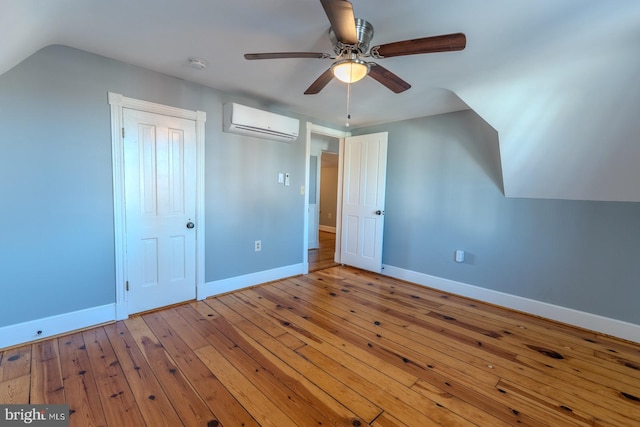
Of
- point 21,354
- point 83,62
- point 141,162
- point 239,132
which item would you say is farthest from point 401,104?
point 21,354

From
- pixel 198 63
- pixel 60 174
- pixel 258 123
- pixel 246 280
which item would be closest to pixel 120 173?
pixel 60 174

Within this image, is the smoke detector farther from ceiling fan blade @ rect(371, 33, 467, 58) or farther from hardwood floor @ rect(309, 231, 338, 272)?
hardwood floor @ rect(309, 231, 338, 272)

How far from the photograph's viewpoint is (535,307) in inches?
116

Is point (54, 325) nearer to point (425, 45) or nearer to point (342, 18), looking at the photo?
point (342, 18)

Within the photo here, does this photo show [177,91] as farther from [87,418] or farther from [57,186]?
[87,418]

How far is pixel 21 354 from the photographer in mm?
2029

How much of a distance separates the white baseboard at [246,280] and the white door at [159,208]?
148 millimetres

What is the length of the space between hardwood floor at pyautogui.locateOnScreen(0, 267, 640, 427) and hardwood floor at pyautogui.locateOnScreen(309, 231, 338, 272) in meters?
1.63

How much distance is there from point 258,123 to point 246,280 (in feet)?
6.15

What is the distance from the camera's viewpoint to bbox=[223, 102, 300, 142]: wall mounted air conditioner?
3014 mm

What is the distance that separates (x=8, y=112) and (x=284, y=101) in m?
2.31

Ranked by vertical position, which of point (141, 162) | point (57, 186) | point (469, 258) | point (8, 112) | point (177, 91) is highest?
point (177, 91)

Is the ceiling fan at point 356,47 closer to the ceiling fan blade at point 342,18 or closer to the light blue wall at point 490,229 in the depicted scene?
the ceiling fan blade at point 342,18

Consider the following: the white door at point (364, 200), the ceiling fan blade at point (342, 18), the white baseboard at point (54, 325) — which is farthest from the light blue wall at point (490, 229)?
the white baseboard at point (54, 325)
